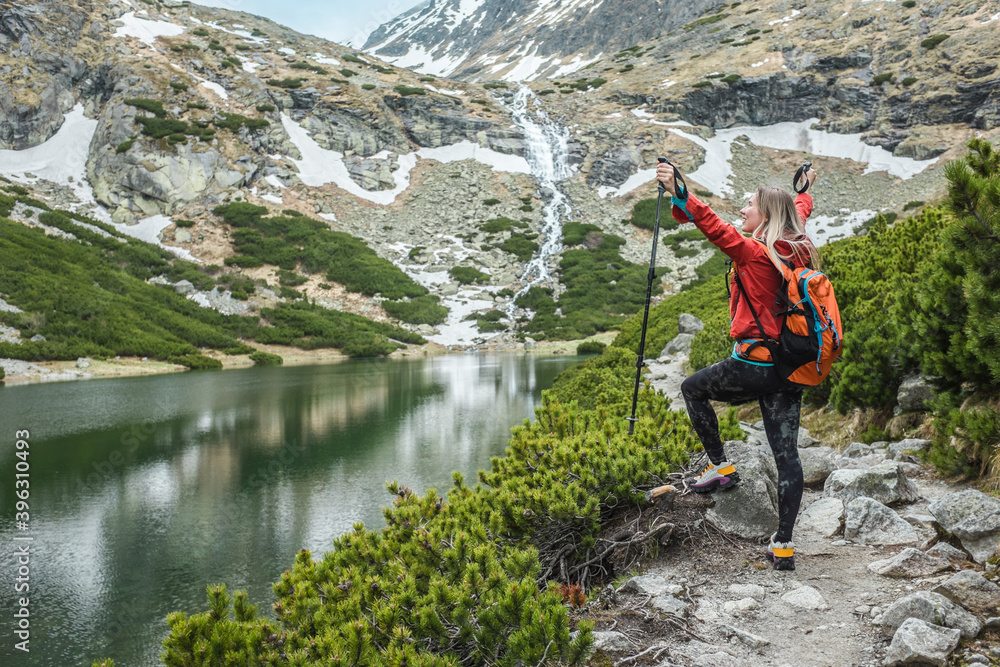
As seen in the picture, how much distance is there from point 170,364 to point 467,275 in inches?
1060

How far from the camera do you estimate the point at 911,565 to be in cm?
300

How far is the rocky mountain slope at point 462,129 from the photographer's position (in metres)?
53.1

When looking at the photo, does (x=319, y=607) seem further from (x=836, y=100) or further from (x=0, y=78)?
(x=836, y=100)

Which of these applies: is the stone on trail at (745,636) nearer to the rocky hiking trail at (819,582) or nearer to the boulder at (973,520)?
the rocky hiking trail at (819,582)

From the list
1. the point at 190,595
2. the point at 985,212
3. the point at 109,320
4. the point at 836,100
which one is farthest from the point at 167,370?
the point at 836,100

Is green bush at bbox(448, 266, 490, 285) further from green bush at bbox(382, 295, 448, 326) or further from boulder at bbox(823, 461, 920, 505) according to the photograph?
boulder at bbox(823, 461, 920, 505)

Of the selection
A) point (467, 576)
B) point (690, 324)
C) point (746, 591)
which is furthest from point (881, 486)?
point (690, 324)

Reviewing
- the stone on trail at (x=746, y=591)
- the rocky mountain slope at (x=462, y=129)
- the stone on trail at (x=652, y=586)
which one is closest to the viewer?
the stone on trail at (x=746, y=591)

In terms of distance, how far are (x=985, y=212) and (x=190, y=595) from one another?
929 cm

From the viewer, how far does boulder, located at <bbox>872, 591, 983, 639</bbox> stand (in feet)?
7.63

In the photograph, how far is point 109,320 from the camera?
109ft

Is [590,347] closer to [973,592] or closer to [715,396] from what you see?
[715,396]

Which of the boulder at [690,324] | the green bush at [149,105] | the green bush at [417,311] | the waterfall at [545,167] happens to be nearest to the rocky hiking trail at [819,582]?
the boulder at [690,324]

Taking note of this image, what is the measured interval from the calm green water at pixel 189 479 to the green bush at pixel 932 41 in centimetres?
7196
